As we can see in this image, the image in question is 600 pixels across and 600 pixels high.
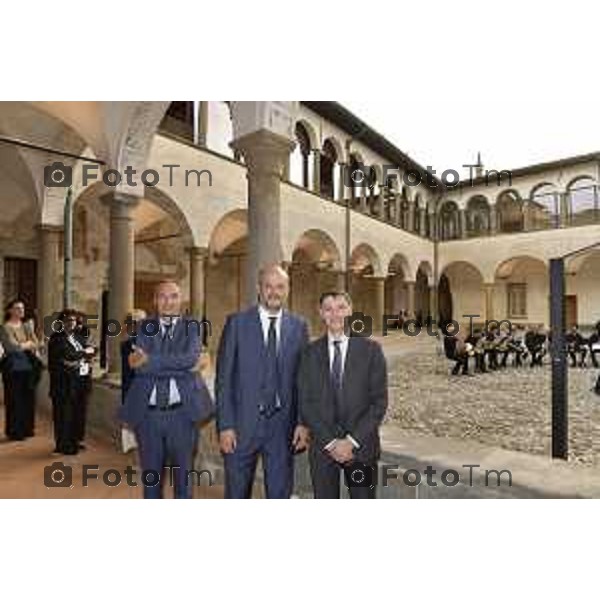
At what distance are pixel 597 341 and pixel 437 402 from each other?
6.32 metres

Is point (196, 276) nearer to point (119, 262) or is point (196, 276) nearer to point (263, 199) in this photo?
point (119, 262)

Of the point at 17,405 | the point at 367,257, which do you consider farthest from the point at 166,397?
the point at 367,257

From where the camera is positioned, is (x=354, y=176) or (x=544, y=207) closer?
(x=354, y=176)

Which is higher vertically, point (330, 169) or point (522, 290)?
point (330, 169)

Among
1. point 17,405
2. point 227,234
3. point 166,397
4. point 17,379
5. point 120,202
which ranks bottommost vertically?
point 17,405

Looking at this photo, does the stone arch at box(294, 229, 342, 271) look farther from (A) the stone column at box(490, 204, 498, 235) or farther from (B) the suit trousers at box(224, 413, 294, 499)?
(B) the suit trousers at box(224, 413, 294, 499)

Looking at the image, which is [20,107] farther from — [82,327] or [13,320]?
[82,327]

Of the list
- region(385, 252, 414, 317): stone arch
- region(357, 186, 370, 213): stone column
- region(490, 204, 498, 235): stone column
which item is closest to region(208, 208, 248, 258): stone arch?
region(357, 186, 370, 213): stone column

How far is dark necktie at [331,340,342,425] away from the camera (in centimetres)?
270

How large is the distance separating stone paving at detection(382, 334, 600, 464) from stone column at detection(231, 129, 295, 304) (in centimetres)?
158

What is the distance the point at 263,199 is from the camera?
4059mm

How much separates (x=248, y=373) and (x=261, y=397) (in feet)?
0.45

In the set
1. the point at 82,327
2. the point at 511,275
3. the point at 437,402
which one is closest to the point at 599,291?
the point at 511,275

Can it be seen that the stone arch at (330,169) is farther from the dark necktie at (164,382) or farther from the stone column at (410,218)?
the dark necktie at (164,382)
